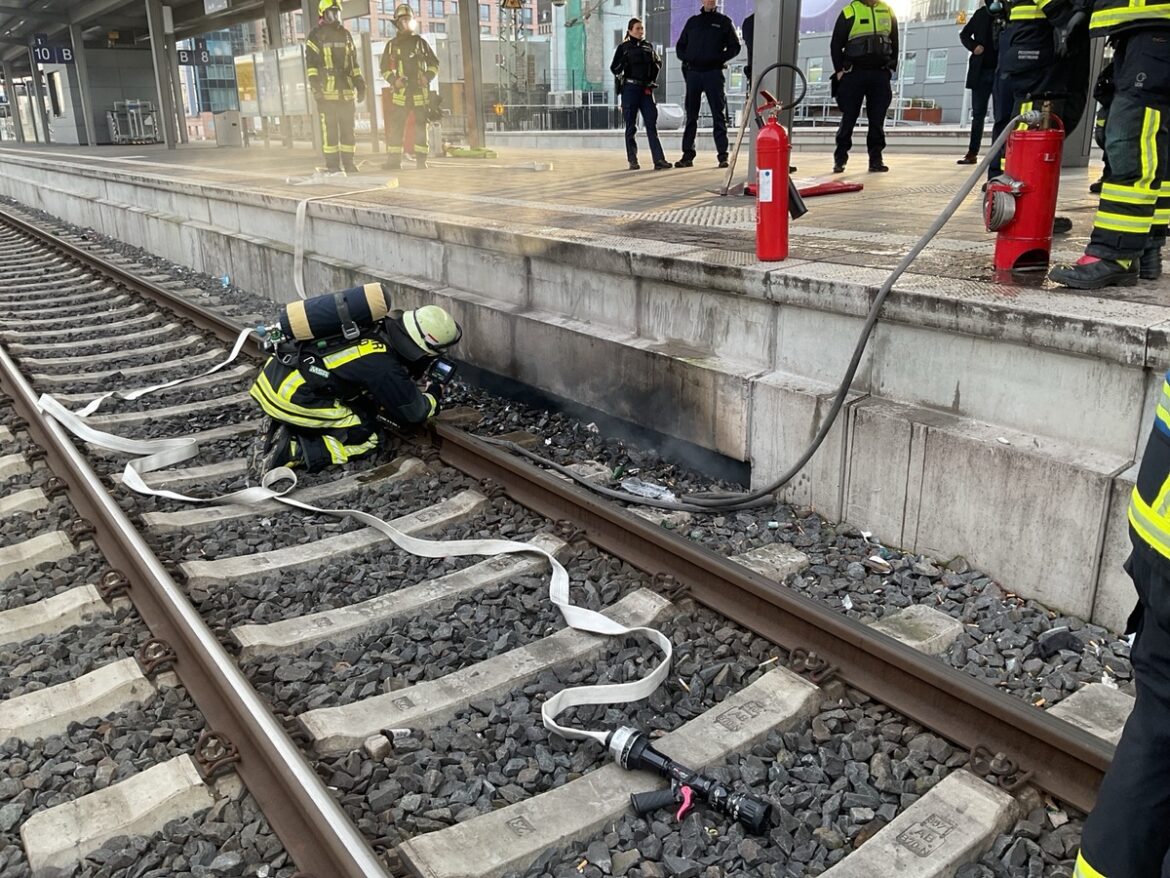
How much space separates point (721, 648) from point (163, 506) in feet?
9.59

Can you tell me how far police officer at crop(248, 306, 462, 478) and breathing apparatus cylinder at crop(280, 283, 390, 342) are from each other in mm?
88

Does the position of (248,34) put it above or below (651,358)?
above

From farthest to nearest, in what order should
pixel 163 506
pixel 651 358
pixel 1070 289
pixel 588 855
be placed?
pixel 651 358 < pixel 163 506 < pixel 1070 289 < pixel 588 855

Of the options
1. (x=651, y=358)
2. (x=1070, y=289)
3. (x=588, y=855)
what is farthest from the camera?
(x=651, y=358)

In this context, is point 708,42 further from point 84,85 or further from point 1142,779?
point 84,85

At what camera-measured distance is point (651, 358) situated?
17.5ft

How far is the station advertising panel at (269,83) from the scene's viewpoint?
26062mm

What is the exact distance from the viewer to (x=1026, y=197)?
4441 mm

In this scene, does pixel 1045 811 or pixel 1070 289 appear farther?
pixel 1070 289

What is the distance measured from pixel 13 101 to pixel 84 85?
22184 mm

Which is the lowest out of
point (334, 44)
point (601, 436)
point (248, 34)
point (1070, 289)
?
point (601, 436)

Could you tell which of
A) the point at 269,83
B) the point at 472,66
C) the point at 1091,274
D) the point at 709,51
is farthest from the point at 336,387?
the point at 269,83

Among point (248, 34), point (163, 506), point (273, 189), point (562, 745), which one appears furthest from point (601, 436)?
point (248, 34)

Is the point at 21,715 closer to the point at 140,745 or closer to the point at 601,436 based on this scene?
the point at 140,745
